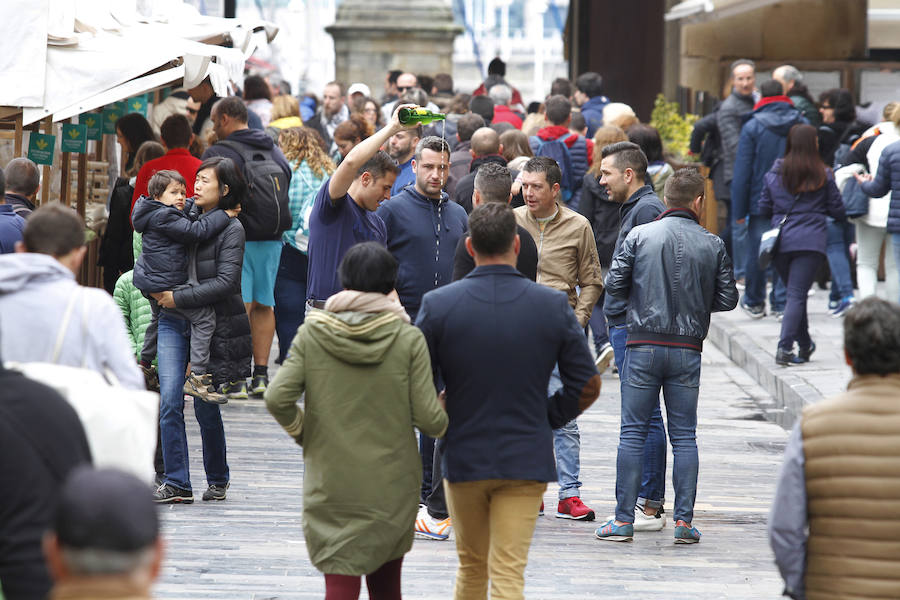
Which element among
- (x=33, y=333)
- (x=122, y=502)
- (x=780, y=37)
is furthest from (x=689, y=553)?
(x=780, y=37)

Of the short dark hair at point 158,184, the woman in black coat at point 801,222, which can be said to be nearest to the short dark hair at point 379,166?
the short dark hair at point 158,184

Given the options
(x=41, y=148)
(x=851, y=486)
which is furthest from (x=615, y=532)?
(x=41, y=148)

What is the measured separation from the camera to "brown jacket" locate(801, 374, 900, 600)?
4211mm

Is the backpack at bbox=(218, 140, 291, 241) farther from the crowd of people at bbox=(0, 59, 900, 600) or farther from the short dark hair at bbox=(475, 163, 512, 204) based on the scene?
the short dark hair at bbox=(475, 163, 512, 204)

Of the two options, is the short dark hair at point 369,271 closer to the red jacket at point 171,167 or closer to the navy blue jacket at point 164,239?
the navy blue jacket at point 164,239

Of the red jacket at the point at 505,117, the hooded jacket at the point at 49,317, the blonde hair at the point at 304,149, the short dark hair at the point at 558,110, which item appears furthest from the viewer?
the red jacket at the point at 505,117

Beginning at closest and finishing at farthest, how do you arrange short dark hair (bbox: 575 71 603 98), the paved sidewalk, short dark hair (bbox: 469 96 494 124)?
1. the paved sidewalk
2. short dark hair (bbox: 469 96 494 124)
3. short dark hair (bbox: 575 71 603 98)

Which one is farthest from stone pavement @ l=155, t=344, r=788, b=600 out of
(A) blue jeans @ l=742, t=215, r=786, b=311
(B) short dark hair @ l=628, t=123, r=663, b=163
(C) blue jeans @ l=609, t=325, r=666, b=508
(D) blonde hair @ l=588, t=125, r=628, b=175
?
(A) blue jeans @ l=742, t=215, r=786, b=311

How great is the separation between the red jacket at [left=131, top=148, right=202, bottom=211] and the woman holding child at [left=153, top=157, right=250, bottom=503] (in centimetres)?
174

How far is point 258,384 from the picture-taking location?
11289 mm

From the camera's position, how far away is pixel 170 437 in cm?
782

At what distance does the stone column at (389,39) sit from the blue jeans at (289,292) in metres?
16.5

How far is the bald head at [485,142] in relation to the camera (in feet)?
34.3

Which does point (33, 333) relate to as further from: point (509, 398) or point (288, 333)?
point (288, 333)
